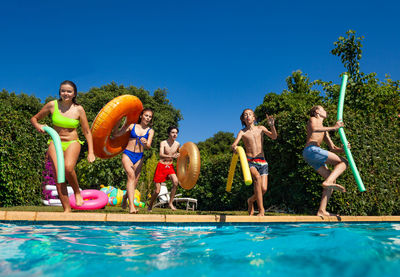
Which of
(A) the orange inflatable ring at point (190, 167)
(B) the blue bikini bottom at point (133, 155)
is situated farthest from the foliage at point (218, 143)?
(B) the blue bikini bottom at point (133, 155)

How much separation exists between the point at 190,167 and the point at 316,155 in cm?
286

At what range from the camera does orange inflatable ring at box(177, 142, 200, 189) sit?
752 cm

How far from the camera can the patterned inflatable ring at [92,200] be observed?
27.6 feet

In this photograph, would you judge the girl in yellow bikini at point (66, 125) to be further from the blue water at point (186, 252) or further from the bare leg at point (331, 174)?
the bare leg at point (331, 174)

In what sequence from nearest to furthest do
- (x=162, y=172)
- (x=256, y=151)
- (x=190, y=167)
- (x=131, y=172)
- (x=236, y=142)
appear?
(x=236, y=142)
(x=131, y=172)
(x=256, y=151)
(x=190, y=167)
(x=162, y=172)

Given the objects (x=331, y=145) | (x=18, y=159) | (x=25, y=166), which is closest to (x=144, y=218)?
(x=331, y=145)

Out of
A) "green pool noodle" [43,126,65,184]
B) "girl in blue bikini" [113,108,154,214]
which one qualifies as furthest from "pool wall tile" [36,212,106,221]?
"girl in blue bikini" [113,108,154,214]

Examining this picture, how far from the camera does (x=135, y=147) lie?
6.42 metres

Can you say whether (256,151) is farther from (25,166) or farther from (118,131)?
(25,166)

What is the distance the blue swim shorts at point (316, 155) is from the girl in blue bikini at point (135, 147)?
128 inches

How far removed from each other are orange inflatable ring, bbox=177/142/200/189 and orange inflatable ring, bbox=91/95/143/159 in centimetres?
158

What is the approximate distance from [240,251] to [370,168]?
254 inches

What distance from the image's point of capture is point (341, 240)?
393 cm

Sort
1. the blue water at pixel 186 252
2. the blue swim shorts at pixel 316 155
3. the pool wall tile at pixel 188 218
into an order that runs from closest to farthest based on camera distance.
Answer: the blue water at pixel 186 252
the pool wall tile at pixel 188 218
the blue swim shorts at pixel 316 155
